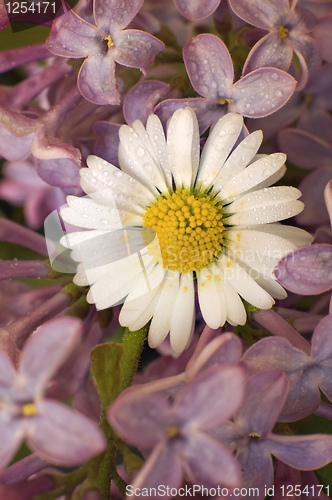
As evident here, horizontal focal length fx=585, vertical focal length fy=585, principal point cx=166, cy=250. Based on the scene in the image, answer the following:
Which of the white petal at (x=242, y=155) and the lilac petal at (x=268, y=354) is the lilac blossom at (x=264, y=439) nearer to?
the lilac petal at (x=268, y=354)

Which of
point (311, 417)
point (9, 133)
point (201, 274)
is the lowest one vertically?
point (311, 417)

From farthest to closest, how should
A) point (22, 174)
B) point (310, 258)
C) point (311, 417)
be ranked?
point (22, 174), point (311, 417), point (310, 258)

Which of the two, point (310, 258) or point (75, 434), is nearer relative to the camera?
point (75, 434)

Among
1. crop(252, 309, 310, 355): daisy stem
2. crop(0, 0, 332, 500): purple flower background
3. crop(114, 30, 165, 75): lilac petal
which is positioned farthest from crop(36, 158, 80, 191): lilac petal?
crop(252, 309, 310, 355): daisy stem

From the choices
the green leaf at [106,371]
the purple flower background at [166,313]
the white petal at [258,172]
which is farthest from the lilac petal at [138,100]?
the green leaf at [106,371]

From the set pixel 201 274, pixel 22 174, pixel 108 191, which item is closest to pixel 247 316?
pixel 201 274

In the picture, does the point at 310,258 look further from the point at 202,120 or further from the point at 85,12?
the point at 85,12

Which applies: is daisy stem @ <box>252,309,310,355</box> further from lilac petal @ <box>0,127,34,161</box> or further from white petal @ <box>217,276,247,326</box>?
lilac petal @ <box>0,127,34,161</box>

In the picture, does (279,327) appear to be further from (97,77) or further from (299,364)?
(97,77)

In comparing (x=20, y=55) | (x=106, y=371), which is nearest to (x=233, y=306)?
(x=106, y=371)
